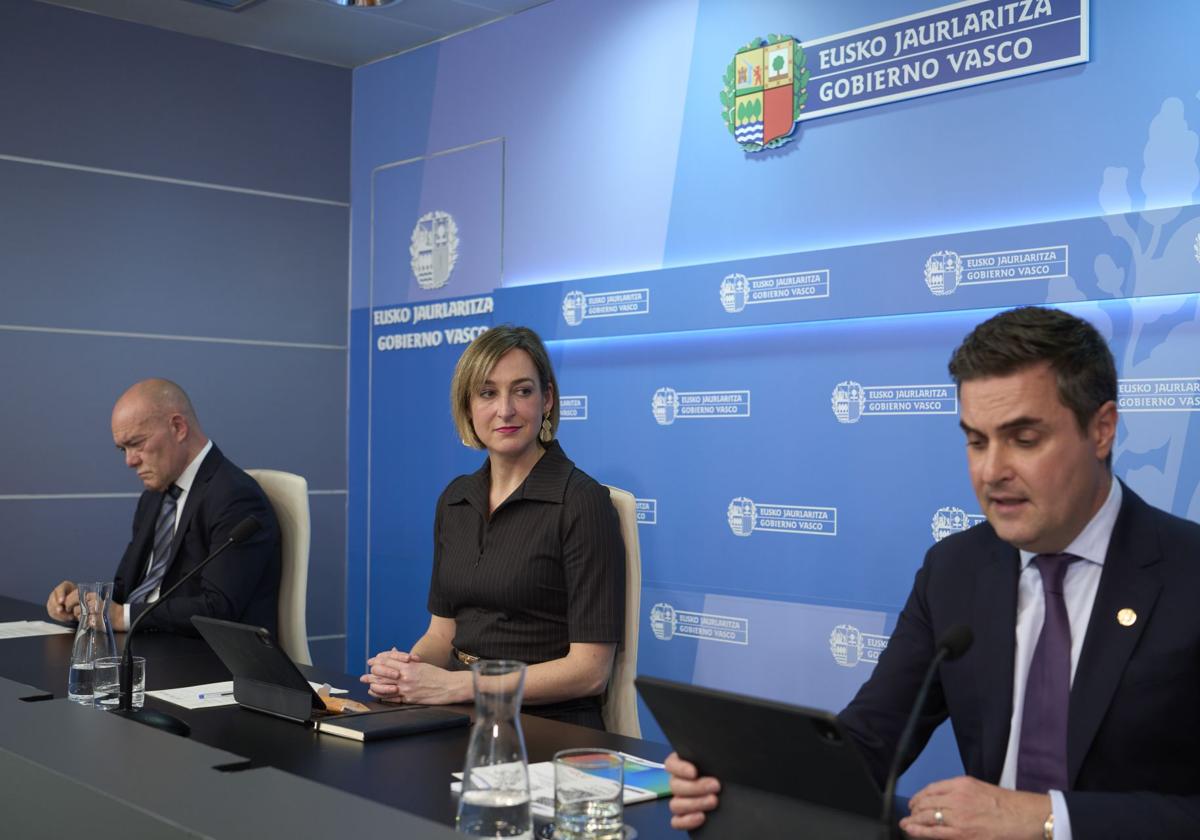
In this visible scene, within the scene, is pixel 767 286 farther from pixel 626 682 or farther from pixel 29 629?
pixel 29 629

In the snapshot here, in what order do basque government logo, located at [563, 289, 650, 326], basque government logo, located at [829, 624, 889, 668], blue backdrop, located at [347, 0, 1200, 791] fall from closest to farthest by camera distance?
blue backdrop, located at [347, 0, 1200, 791]
basque government logo, located at [829, 624, 889, 668]
basque government logo, located at [563, 289, 650, 326]

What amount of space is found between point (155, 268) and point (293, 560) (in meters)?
2.42

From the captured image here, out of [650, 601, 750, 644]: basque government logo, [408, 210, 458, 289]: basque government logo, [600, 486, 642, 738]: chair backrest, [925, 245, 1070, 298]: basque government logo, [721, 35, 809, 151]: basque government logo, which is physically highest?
[721, 35, 809, 151]: basque government logo

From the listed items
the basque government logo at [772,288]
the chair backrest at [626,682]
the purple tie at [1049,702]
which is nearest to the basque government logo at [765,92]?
the basque government logo at [772,288]

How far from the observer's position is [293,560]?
11.7ft

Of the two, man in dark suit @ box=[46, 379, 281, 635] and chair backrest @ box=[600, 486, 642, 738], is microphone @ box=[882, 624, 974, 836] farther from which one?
man in dark suit @ box=[46, 379, 281, 635]

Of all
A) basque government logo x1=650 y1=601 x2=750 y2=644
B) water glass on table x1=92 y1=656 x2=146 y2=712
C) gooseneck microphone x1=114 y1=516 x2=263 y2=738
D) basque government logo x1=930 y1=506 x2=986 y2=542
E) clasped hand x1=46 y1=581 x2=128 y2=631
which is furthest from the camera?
basque government logo x1=650 y1=601 x2=750 y2=644

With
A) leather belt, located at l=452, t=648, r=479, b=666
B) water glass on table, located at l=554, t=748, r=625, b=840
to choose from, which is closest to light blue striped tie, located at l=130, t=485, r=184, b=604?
leather belt, located at l=452, t=648, r=479, b=666

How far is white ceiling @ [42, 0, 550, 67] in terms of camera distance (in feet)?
16.8

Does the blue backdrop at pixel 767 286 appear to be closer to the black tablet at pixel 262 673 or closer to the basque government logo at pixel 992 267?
the basque government logo at pixel 992 267

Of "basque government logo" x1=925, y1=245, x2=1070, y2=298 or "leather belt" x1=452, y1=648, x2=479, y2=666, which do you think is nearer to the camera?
"leather belt" x1=452, y1=648, x2=479, y2=666

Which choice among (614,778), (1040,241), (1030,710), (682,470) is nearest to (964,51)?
(1040,241)

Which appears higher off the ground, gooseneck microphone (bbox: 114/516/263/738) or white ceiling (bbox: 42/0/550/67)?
white ceiling (bbox: 42/0/550/67)

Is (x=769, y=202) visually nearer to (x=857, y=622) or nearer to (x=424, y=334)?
(x=857, y=622)
